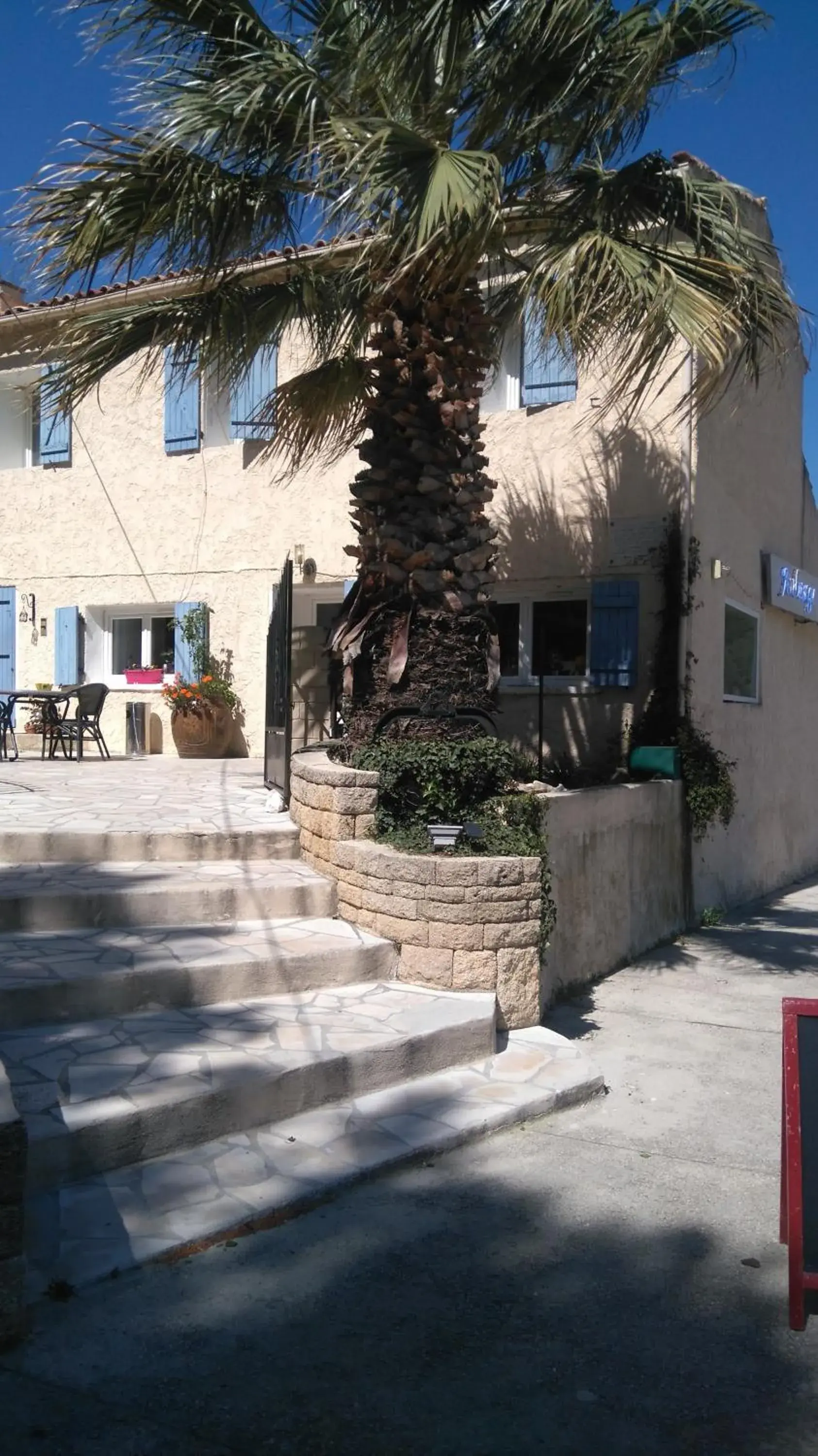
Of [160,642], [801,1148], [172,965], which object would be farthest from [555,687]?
[801,1148]

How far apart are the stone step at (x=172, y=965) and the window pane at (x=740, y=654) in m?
7.28

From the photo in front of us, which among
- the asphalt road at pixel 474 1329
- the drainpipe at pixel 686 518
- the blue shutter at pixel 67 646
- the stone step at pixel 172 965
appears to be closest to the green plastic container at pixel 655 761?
the drainpipe at pixel 686 518

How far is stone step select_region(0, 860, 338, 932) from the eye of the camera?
5895 mm

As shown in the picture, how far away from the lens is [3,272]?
690cm

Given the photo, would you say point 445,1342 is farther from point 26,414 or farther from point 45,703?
point 26,414

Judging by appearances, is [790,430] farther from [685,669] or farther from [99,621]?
[99,621]

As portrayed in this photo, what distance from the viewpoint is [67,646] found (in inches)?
560

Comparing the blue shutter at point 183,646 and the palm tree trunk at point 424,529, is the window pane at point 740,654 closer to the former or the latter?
the palm tree trunk at point 424,529

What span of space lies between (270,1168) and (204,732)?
9.22m

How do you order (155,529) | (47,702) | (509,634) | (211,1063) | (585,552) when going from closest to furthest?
1. (211,1063)
2. (585,552)
3. (509,634)
4. (47,702)
5. (155,529)

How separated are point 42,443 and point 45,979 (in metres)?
11.3

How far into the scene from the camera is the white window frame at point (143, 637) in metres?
14.0

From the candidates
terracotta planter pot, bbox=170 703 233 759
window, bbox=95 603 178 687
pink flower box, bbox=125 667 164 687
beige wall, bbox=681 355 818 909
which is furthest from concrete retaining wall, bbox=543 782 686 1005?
window, bbox=95 603 178 687

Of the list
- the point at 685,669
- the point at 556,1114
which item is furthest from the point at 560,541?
the point at 556,1114
